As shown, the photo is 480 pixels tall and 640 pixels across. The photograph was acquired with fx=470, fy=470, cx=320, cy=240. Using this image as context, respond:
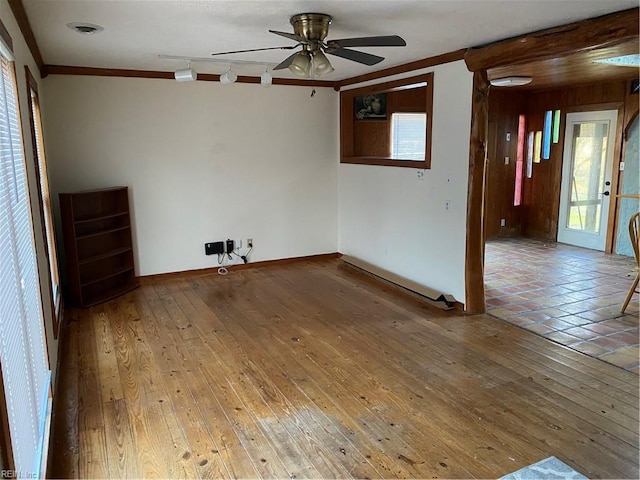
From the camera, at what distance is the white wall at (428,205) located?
172 inches

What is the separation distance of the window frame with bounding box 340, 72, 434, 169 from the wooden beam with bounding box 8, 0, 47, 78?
3378mm

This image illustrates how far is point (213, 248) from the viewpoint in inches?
231

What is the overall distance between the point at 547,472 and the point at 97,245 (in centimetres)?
463

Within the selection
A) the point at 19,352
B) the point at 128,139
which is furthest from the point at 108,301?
the point at 19,352

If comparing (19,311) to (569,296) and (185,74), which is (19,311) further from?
(569,296)

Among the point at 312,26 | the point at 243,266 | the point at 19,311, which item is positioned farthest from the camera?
the point at 243,266

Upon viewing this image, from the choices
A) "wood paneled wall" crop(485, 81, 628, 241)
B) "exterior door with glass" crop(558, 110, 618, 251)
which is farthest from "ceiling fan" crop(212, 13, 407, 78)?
"exterior door with glass" crop(558, 110, 618, 251)

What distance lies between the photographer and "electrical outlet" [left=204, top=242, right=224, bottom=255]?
5840 millimetres

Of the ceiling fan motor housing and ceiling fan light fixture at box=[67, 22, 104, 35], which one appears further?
ceiling fan light fixture at box=[67, 22, 104, 35]

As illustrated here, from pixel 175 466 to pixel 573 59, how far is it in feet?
15.1

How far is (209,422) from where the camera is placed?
271 centimetres

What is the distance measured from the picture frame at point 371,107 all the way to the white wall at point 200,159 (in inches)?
19.5

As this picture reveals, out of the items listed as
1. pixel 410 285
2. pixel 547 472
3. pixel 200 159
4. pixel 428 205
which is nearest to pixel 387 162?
pixel 428 205

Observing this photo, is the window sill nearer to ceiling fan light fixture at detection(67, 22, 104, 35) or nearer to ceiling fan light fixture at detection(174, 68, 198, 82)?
ceiling fan light fixture at detection(174, 68, 198, 82)
